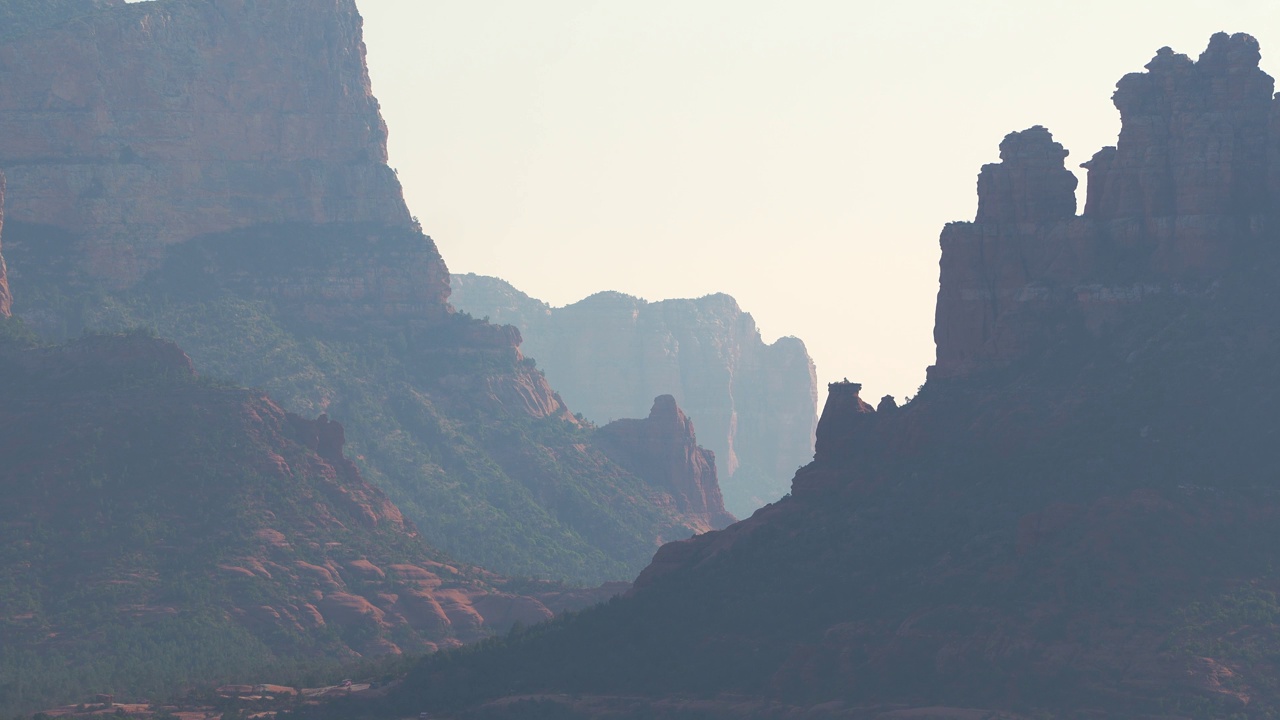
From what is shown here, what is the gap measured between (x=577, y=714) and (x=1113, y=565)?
83.5 ft

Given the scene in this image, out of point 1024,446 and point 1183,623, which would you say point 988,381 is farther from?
point 1183,623

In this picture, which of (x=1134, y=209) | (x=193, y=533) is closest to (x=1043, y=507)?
(x=1134, y=209)

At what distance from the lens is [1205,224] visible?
13438 cm

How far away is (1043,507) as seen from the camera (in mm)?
125062

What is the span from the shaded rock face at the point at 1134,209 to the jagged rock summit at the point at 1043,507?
0.46 feet

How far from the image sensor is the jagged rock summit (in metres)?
117

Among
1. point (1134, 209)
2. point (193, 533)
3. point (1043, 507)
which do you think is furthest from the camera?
point (193, 533)

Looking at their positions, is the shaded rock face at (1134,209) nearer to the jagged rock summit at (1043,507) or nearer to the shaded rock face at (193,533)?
the jagged rock summit at (1043,507)

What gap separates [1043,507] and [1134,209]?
1987 centimetres

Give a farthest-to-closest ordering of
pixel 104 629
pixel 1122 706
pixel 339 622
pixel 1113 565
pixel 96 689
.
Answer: pixel 339 622 < pixel 104 629 < pixel 96 689 < pixel 1113 565 < pixel 1122 706

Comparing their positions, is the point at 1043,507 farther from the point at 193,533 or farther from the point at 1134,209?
the point at 193,533

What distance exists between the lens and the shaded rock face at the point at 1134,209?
13488cm

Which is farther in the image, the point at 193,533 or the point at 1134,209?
the point at 193,533

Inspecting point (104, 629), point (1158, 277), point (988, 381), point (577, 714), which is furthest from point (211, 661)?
point (1158, 277)
